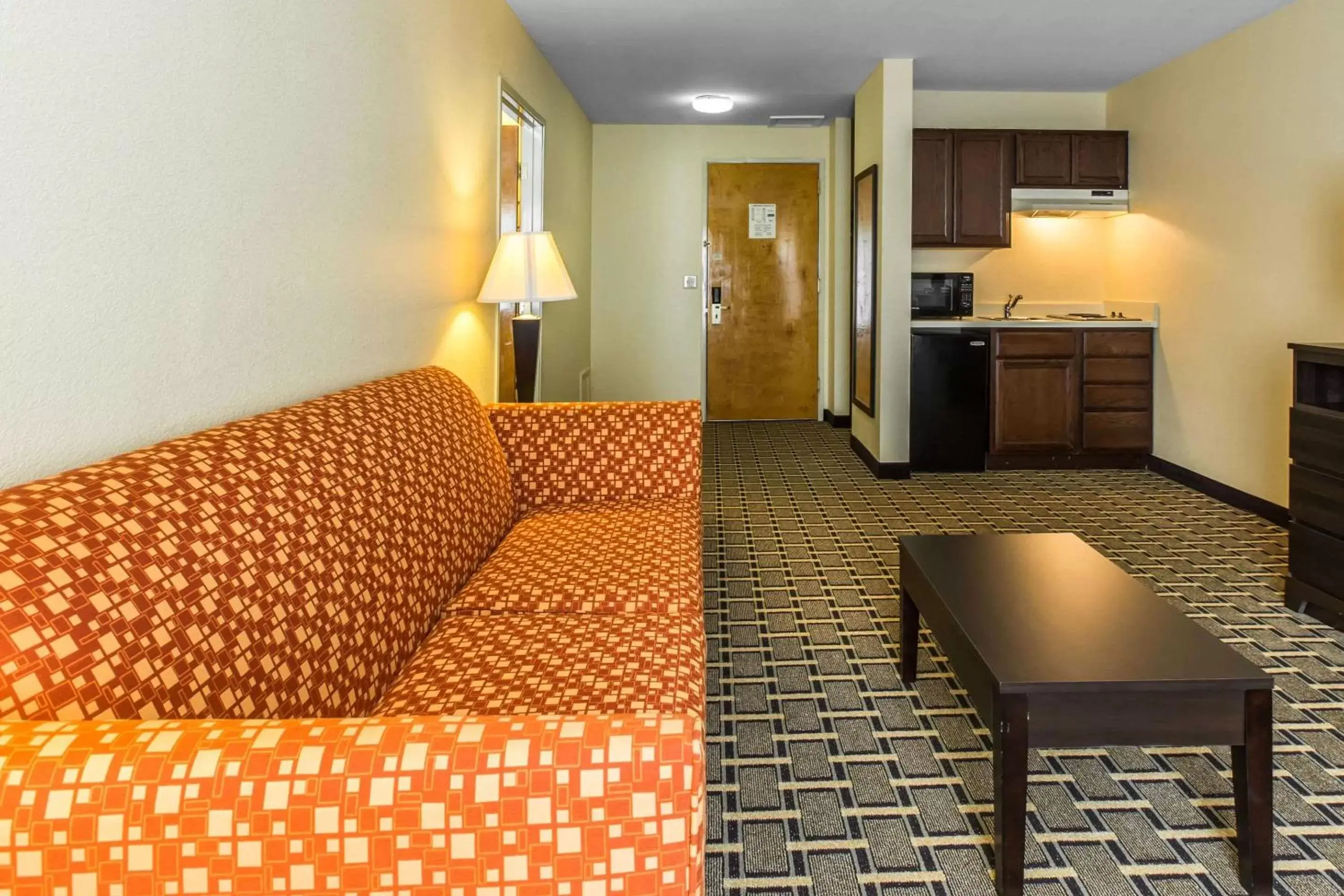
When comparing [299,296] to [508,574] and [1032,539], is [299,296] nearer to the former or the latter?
[508,574]

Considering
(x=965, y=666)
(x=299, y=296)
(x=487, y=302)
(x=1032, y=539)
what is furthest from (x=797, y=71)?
(x=965, y=666)

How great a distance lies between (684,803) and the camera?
0.83m

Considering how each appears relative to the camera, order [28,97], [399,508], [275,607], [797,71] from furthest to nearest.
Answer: [797,71] → [399,508] → [275,607] → [28,97]

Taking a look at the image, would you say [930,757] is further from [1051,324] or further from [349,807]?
[1051,324]

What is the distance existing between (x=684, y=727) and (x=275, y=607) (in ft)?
2.64

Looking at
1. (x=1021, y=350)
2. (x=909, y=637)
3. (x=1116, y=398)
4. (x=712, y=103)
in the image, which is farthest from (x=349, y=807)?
(x=712, y=103)

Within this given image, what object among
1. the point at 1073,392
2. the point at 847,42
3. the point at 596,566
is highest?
the point at 847,42

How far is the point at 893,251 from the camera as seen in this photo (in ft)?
17.9

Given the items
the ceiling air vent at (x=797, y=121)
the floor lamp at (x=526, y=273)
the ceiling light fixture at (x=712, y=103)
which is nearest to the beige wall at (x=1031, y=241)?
the ceiling air vent at (x=797, y=121)

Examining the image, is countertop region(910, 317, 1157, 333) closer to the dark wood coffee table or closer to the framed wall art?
the framed wall art

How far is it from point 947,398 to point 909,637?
332cm

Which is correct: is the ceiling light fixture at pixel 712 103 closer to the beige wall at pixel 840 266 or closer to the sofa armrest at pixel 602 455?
the beige wall at pixel 840 266

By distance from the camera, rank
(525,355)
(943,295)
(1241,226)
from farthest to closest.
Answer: (943,295)
(1241,226)
(525,355)

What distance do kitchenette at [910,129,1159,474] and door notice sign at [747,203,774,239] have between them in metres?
1.97
